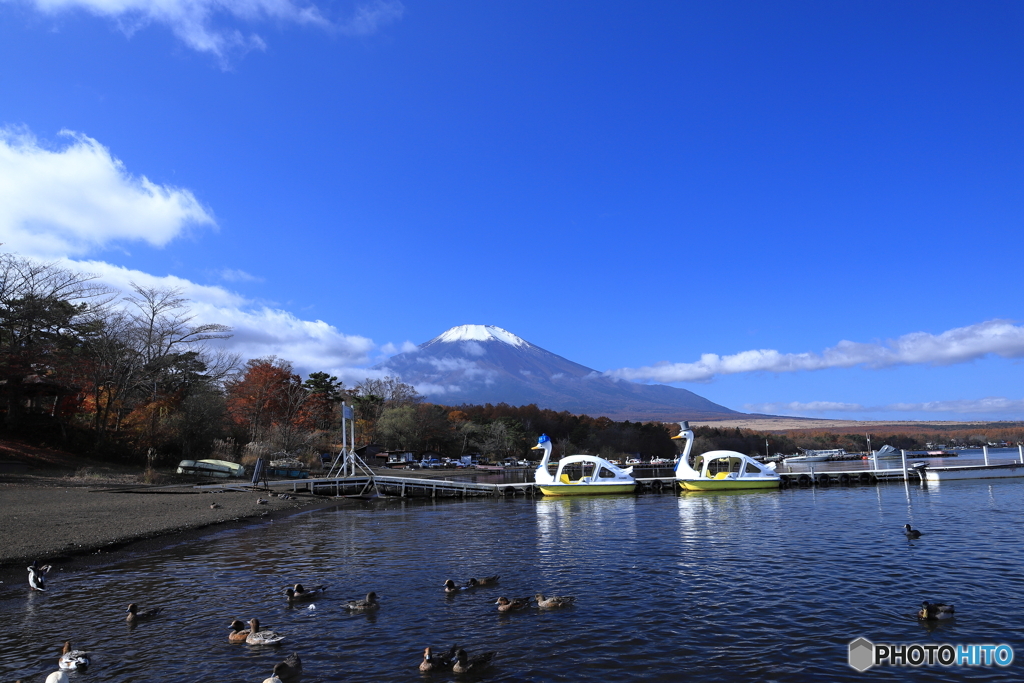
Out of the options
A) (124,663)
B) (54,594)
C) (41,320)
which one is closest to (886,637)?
(124,663)

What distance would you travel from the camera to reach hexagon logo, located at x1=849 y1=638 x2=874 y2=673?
932 centimetres

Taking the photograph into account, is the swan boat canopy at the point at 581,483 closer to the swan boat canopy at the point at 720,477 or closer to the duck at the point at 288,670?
the swan boat canopy at the point at 720,477

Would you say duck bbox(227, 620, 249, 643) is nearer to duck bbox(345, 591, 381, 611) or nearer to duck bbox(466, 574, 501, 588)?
duck bbox(345, 591, 381, 611)

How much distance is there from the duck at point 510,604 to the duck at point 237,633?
15.8 ft

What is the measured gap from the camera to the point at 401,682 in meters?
8.96

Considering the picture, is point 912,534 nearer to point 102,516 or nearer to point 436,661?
point 436,661

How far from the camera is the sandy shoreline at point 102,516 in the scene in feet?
58.0

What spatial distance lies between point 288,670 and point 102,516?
18620 mm

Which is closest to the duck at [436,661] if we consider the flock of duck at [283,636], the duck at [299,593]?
the flock of duck at [283,636]

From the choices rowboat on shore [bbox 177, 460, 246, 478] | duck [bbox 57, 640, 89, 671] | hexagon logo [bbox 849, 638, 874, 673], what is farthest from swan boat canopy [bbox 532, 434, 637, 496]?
duck [bbox 57, 640, 89, 671]

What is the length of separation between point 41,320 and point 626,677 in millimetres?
49962

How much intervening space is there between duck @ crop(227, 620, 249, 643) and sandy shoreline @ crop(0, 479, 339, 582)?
8716 mm

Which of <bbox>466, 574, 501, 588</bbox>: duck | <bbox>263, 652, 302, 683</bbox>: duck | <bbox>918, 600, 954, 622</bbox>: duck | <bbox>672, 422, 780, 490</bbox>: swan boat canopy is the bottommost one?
<bbox>263, 652, 302, 683</bbox>: duck

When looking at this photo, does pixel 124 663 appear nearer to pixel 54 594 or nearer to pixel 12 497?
pixel 54 594
